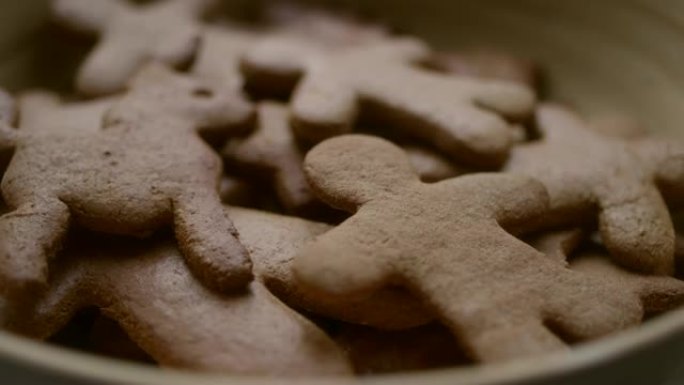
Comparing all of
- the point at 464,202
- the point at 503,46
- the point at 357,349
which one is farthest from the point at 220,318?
the point at 503,46

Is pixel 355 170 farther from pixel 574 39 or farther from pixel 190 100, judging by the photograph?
pixel 574 39

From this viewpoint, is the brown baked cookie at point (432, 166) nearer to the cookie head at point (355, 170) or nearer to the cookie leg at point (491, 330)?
the cookie head at point (355, 170)

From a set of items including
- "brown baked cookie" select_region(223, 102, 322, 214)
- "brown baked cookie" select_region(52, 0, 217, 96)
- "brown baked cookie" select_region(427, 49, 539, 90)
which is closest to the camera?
"brown baked cookie" select_region(223, 102, 322, 214)

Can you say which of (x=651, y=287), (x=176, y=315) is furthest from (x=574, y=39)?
(x=176, y=315)

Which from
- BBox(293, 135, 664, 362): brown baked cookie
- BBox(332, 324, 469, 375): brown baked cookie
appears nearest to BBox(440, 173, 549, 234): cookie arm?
BBox(293, 135, 664, 362): brown baked cookie

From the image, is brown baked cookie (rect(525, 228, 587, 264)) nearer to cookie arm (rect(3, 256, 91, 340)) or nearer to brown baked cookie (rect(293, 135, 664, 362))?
brown baked cookie (rect(293, 135, 664, 362))

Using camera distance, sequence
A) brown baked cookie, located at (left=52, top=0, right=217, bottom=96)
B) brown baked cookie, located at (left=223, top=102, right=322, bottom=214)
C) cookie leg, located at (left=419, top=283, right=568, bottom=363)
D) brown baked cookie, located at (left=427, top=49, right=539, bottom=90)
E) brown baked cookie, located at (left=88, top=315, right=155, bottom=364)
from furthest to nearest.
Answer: brown baked cookie, located at (left=427, top=49, right=539, bottom=90)
brown baked cookie, located at (left=52, top=0, right=217, bottom=96)
brown baked cookie, located at (left=223, top=102, right=322, bottom=214)
brown baked cookie, located at (left=88, top=315, right=155, bottom=364)
cookie leg, located at (left=419, top=283, right=568, bottom=363)

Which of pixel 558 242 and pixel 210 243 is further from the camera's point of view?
pixel 558 242

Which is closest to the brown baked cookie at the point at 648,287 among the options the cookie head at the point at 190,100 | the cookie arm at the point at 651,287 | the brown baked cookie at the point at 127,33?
the cookie arm at the point at 651,287
